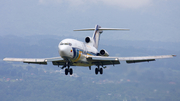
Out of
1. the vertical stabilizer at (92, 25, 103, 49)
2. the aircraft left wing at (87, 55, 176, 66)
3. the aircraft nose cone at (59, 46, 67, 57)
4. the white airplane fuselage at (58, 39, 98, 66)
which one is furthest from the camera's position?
the vertical stabilizer at (92, 25, 103, 49)

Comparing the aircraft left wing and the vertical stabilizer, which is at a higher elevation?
the vertical stabilizer

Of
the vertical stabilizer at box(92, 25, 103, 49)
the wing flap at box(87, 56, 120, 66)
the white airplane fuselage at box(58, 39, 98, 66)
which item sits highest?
the vertical stabilizer at box(92, 25, 103, 49)

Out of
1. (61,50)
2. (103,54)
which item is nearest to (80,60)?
(61,50)

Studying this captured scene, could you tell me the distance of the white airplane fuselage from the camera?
129ft

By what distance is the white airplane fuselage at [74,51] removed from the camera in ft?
129

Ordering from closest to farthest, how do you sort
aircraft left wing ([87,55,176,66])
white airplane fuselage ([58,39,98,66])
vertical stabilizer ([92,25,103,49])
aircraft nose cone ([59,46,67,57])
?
aircraft nose cone ([59,46,67,57]), white airplane fuselage ([58,39,98,66]), aircraft left wing ([87,55,176,66]), vertical stabilizer ([92,25,103,49])

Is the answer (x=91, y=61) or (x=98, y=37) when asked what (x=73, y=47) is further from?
(x=98, y=37)

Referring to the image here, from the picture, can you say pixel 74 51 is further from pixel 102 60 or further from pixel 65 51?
pixel 102 60

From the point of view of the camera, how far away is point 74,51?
4109 centimetres

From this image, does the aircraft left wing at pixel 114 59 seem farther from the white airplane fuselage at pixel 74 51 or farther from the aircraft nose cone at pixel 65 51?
the aircraft nose cone at pixel 65 51

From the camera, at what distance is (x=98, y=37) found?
5922 centimetres

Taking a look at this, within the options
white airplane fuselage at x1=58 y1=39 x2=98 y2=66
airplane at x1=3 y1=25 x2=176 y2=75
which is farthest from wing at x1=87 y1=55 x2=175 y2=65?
white airplane fuselage at x1=58 y1=39 x2=98 y2=66

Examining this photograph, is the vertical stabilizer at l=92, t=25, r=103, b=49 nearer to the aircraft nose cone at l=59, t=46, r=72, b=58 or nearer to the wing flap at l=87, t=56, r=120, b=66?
the wing flap at l=87, t=56, r=120, b=66

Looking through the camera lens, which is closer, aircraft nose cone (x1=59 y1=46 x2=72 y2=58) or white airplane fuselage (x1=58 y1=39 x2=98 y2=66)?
aircraft nose cone (x1=59 y1=46 x2=72 y2=58)
